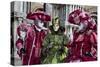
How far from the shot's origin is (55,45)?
1.33 m

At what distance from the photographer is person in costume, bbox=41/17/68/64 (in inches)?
51.3

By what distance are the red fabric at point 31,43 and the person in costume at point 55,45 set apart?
0.11 ft

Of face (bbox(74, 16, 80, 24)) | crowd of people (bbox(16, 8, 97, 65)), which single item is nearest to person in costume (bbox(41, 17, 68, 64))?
crowd of people (bbox(16, 8, 97, 65))

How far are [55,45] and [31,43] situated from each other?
17 cm

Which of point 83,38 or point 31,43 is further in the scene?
point 83,38

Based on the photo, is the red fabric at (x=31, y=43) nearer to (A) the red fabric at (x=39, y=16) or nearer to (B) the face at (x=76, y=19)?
(A) the red fabric at (x=39, y=16)

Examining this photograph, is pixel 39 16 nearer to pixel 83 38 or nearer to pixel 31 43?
pixel 31 43

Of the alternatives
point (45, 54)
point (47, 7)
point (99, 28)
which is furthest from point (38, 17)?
point (99, 28)

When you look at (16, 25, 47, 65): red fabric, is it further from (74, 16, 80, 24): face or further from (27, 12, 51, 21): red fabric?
(74, 16, 80, 24): face

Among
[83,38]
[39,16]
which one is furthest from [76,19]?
[39,16]

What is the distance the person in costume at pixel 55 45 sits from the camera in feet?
4.27

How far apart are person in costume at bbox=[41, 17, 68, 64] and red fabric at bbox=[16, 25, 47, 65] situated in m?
0.03
